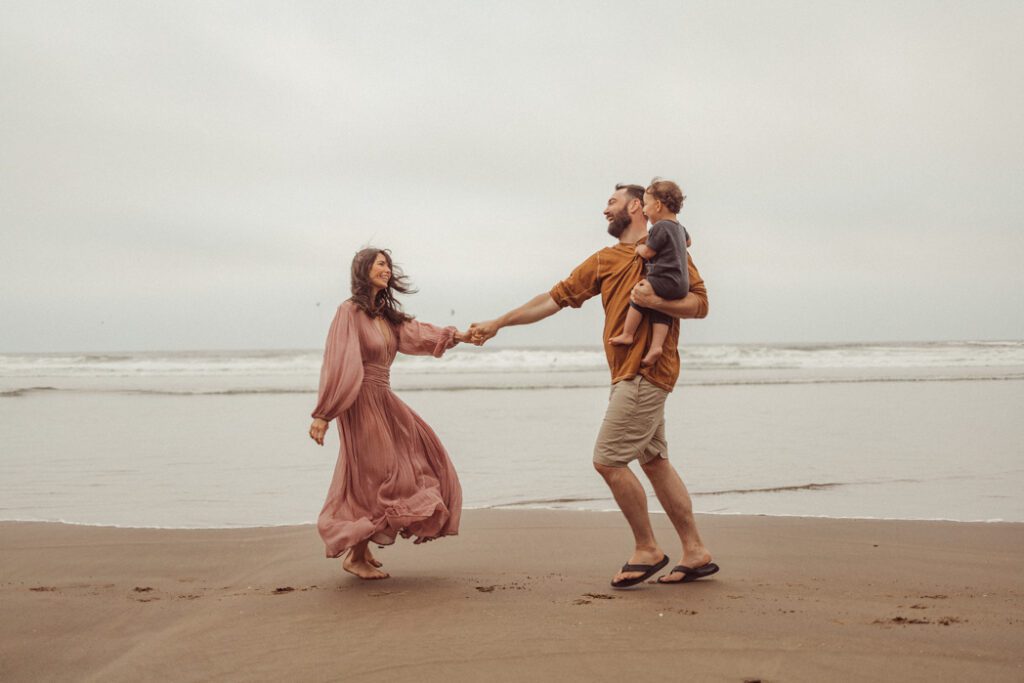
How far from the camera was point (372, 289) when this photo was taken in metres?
5.40

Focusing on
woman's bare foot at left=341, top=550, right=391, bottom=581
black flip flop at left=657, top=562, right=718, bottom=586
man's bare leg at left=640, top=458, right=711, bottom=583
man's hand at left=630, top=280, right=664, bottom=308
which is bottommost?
woman's bare foot at left=341, top=550, right=391, bottom=581

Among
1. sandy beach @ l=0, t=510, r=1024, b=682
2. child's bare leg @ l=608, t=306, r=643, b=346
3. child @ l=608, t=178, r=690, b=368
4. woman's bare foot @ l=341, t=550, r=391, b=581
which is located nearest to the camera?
sandy beach @ l=0, t=510, r=1024, b=682

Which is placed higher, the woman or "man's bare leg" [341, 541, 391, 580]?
the woman

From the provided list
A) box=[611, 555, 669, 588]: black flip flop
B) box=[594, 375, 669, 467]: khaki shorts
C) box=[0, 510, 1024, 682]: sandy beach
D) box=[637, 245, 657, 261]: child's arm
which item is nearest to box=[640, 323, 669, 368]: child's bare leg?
box=[594, 375, 669, 467]: khaki shorts

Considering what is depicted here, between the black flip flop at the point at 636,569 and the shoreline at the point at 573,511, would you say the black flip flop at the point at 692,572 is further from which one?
the shoreline at the point at 573,511

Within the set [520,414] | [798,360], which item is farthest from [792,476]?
[798,360]

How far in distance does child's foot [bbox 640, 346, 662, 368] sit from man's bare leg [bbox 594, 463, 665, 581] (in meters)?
0.54

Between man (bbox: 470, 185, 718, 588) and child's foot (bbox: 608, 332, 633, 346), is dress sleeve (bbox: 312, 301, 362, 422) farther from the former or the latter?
child's foot (bbox: 608, 332, 633, 346)

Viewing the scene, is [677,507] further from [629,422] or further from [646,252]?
[646,252]

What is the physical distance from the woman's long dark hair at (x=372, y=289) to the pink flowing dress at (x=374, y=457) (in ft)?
0.18

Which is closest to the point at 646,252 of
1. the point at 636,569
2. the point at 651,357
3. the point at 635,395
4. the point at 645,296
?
the point at 645,296

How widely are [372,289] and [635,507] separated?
1874 millimetres

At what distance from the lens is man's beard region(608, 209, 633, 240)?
16.9 feet

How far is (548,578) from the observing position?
5.11m
